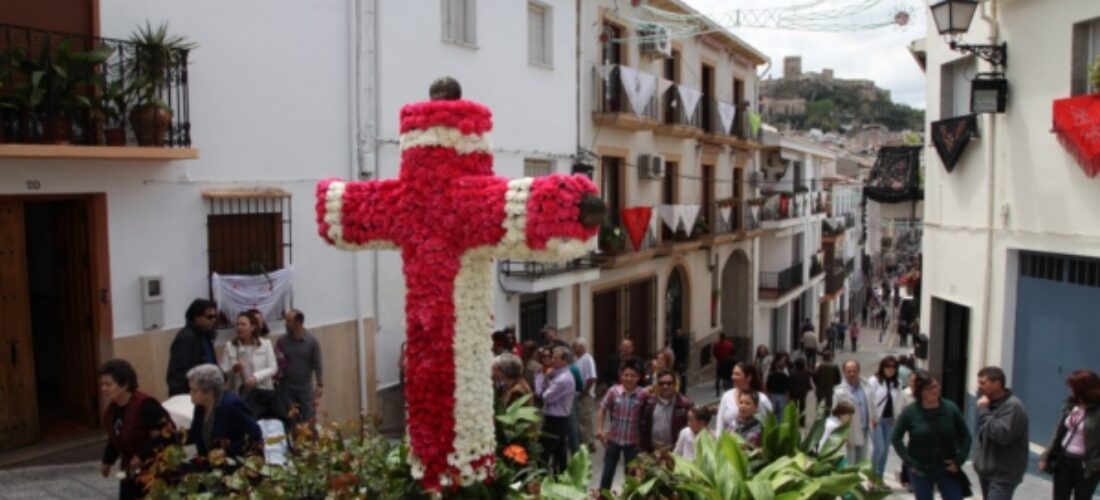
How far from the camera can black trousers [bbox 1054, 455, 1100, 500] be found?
22.4 feet

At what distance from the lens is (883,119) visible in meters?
101

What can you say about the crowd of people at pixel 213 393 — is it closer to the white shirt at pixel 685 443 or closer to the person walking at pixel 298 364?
the person walking at pixel 298 364

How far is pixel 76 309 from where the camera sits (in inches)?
354

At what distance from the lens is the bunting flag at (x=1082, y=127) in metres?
8.84

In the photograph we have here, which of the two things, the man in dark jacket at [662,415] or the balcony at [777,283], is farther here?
the balcony at [777,283]

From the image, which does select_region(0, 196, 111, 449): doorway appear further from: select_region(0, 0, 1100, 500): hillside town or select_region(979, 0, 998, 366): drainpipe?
select_region(979, 0, 998, 366): drainpipe

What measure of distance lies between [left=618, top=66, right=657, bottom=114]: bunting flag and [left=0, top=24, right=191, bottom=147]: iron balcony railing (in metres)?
9.58

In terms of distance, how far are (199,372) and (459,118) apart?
2.25 meters

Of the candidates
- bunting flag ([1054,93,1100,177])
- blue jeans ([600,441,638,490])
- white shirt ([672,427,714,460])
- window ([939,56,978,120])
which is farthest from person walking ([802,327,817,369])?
white shirt ([672,427,714,460])

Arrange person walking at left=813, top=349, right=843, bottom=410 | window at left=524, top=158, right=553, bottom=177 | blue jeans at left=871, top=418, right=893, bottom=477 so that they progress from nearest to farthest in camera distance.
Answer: blue jeans at left=871, top=418, right=893, bottom=477, person walking at left=813, top=349, right=843, bottom=410, window at left=524, top=158, right=553, bottom=177

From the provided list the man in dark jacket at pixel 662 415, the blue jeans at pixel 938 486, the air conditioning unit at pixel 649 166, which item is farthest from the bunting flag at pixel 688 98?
the blue jeans at pixel 938 486

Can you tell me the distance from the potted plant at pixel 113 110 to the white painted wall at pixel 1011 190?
8797mm

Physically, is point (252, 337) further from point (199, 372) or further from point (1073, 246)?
point (1073, 246)

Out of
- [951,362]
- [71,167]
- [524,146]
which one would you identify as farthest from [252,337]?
[951,362]
